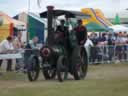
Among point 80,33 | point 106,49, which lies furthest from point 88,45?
point 80,33

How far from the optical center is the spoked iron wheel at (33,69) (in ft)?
56.3

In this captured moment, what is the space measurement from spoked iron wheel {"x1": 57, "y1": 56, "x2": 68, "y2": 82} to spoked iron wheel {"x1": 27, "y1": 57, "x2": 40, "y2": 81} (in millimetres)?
880

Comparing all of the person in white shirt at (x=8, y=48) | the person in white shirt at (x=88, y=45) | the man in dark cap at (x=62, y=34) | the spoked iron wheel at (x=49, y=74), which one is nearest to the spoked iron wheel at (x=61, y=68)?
the man in dark cap at (x=62, y=34)

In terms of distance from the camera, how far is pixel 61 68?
16797 mm

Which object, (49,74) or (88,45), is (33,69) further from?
(88,45)

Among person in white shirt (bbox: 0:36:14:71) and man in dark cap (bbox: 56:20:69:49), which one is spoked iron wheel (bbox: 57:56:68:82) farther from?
person in white shirt (bbox: 0:36:14:71)

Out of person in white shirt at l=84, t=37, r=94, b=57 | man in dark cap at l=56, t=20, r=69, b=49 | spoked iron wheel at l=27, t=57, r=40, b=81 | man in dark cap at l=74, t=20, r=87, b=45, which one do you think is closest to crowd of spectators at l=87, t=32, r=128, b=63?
person in white shirt at l=84, t=37, r=94, b=57

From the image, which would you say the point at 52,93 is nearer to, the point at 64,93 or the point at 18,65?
the point at 64,93

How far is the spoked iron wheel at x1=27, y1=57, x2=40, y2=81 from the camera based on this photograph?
17172 millimetres

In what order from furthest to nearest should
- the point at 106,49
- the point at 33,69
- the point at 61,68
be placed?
1. the point at 106,49
2. the point at 33,69
3. the point at 61,68

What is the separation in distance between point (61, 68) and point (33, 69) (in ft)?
3.50

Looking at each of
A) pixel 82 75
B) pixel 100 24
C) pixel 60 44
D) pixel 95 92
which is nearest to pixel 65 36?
pixel 60 44

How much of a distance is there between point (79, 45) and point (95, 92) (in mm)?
4685

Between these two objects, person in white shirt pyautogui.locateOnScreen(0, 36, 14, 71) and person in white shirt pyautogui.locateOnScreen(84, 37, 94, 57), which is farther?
person in white shirt pyautogui.locateOnScreen(84, 37, 94, 57)
